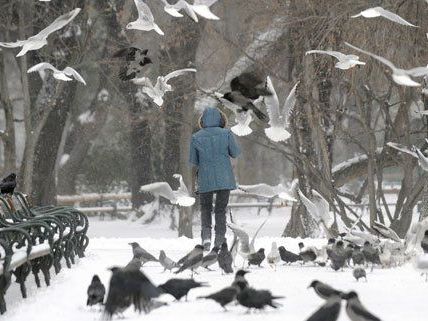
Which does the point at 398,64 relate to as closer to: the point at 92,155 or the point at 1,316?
the point at 1,316

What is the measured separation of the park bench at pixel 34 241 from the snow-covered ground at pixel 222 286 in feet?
0.62

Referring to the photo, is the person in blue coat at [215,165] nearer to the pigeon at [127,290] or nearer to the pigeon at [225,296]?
the pigeon at [225,296]

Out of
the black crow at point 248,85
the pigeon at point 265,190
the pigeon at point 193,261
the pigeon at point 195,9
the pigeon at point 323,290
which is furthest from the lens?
the pigeon at point 265,190

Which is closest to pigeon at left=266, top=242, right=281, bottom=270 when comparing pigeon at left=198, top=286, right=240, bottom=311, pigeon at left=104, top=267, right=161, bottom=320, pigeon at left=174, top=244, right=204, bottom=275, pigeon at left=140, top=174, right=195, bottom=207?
pigeon at left=174, top=244, right=204, bottom=275

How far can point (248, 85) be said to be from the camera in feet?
36.7

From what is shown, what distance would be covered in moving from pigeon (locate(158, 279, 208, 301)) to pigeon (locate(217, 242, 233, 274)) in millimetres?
2453

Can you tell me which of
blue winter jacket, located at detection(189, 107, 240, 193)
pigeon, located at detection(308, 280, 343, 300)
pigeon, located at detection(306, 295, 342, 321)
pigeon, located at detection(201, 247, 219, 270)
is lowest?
pigeon, located at detection(201, 247, 219, 270)

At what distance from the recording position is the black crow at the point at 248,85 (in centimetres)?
1107

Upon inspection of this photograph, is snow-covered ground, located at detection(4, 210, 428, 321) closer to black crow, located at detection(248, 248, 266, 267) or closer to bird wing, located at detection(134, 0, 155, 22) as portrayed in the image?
black crow, located at detection(248, 248, 266, 267)

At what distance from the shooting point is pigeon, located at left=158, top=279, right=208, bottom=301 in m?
9.38

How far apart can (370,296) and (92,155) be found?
108ft

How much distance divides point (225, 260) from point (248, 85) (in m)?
2.02

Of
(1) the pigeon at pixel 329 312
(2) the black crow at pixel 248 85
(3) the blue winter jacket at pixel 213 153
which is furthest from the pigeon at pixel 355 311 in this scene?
(3) the blue winter jacket at pixel 213 153

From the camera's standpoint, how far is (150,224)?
32875 mm
